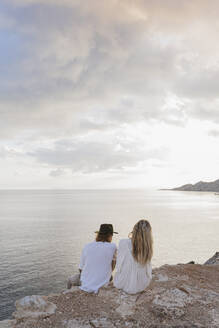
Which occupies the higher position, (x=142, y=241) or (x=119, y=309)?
(x=142, y=241)

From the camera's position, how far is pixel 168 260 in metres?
46.7

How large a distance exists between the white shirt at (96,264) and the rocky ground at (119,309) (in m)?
0.31

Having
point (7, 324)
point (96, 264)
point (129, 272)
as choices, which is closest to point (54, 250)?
point (7, 324)

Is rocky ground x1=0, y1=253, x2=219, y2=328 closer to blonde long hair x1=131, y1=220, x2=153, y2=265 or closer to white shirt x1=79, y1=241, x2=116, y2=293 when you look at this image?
white shirt x1=79, y1=241, x2=116, y2=293

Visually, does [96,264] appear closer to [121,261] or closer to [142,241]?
[121,261]

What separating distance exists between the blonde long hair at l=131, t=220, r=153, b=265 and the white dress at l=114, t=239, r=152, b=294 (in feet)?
0.73

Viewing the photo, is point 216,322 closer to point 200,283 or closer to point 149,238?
point 149,238

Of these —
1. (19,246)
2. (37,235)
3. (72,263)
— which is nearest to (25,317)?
(72,263)

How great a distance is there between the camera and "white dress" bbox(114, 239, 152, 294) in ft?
26.4

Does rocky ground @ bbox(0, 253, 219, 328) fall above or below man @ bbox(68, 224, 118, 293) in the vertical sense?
below

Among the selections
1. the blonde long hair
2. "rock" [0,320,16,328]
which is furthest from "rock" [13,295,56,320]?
the blonde long hair

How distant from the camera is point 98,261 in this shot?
8391 millimetres

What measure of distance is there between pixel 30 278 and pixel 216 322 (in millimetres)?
33418

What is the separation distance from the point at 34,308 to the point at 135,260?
11.6ft
